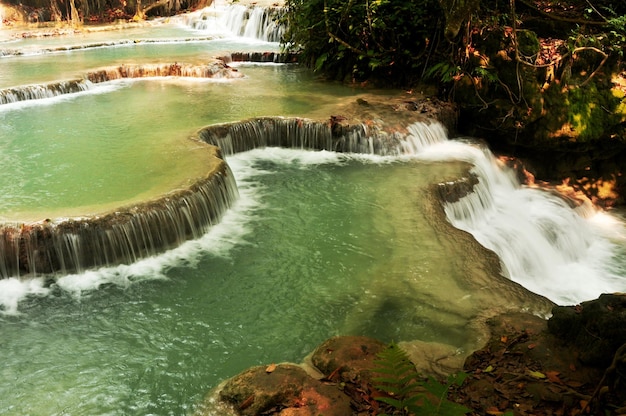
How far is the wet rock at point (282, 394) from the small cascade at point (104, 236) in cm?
271

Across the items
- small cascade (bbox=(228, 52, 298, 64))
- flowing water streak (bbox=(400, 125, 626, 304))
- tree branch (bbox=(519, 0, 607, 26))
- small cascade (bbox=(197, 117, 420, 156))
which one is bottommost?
flowing water streak (bbox=(400, 125, 626, 304))

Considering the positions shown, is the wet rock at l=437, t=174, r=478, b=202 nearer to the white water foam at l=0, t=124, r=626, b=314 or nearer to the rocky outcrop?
the white water foam at l=0, t=124, r=626, b=314

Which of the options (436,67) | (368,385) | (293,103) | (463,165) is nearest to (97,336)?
(368,385)

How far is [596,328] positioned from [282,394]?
7.71 ft

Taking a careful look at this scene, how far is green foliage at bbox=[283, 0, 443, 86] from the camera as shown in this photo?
441 inches

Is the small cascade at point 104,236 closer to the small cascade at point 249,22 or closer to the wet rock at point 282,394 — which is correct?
the wet rock at point 282,394

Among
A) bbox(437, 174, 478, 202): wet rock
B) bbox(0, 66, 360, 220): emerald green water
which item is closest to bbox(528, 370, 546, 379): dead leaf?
bbox(437, 174, 478, 202): wet rock

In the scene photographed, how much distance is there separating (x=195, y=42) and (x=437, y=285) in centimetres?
1650

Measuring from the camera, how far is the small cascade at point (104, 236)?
5543 mm

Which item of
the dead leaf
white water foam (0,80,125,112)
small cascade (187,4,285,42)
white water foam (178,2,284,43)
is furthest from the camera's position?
white water foam (178,2,284,43)

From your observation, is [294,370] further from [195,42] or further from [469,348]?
[195,42]

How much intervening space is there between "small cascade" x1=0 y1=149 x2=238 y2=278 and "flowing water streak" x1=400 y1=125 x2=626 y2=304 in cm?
391

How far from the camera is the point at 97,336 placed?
190 inches

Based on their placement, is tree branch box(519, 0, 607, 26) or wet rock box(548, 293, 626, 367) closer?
wet rock box(548, 293, 626, 367)
